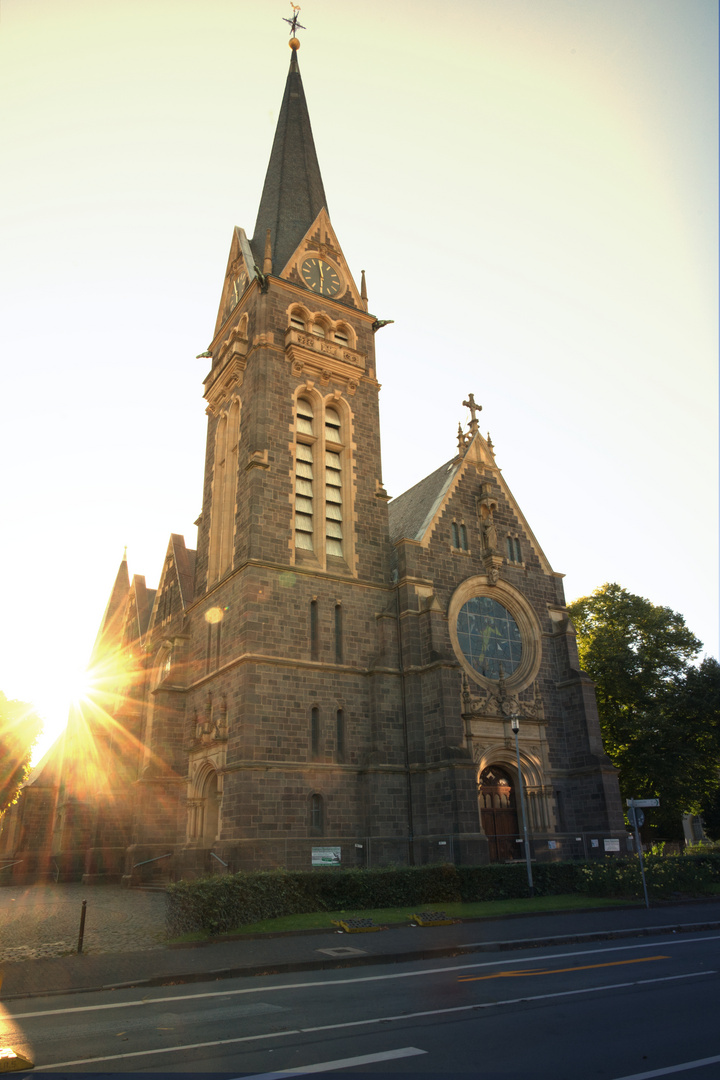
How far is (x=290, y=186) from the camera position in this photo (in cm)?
3888

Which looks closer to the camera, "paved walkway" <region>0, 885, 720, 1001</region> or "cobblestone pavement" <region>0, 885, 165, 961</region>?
"paved walkway" <region>0, 885, 720, 1001</region>

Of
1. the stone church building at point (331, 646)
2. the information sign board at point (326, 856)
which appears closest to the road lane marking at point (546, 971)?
the stone church building at point (331, 646)

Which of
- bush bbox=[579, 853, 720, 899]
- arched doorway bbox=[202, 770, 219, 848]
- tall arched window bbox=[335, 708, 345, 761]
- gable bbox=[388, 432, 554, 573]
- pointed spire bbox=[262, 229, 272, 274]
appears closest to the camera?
bush bbox=[579, 853, 720, 899]

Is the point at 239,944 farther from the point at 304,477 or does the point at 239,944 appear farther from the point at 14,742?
the point at 14,742

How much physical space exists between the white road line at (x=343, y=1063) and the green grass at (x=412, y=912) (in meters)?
9.04

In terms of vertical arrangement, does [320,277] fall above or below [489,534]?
above

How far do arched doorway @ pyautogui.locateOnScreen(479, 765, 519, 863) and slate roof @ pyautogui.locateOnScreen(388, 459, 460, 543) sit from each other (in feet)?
33.1

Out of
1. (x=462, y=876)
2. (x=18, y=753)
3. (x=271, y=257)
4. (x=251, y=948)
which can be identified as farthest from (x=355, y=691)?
(x=18, y=753)

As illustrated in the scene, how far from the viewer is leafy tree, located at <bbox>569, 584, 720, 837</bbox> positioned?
115 feet

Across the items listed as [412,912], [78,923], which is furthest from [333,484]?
[78,923]

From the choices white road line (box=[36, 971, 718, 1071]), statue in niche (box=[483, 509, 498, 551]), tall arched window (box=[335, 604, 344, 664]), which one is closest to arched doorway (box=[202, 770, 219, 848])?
tall arched window (box=[335, 604, 344, 664])

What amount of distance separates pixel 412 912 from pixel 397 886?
1.35m

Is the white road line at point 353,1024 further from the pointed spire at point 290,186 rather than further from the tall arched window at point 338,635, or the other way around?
the pointed spire at point 290,186

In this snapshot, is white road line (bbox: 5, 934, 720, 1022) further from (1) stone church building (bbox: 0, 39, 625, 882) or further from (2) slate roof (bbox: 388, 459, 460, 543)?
(2) slate roof (bbox: 388, 459, 460, 543)
